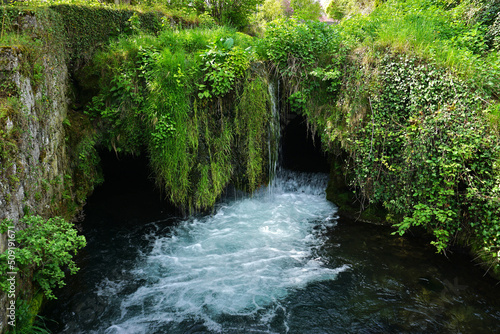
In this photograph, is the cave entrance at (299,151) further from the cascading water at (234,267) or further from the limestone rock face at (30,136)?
the limestone rock face at (30,136)

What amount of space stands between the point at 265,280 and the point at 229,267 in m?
0.75

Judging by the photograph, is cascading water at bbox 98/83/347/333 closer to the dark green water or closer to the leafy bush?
the dark green water

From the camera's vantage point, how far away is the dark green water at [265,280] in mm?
4027

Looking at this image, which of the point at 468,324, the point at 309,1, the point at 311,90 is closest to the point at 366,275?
the point at 468,324

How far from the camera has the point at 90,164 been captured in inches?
253

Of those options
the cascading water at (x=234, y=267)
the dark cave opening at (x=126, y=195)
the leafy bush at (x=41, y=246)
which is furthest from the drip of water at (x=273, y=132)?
the leafy bush at (x=41, y=246)

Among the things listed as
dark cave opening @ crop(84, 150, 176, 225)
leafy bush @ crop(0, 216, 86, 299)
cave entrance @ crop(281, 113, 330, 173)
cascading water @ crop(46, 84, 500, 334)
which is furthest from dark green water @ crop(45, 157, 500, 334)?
cave entrance @ crop(281, 113, 330, 173)

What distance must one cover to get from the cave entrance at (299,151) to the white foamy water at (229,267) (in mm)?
1236

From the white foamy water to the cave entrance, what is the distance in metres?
1.24

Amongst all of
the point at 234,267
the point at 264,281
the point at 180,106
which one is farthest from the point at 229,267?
the point at 180,106

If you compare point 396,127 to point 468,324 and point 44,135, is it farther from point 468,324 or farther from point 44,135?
point 44,135

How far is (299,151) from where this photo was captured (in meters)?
8.62

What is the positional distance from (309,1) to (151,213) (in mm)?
21600

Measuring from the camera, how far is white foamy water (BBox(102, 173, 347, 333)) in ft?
13.6
